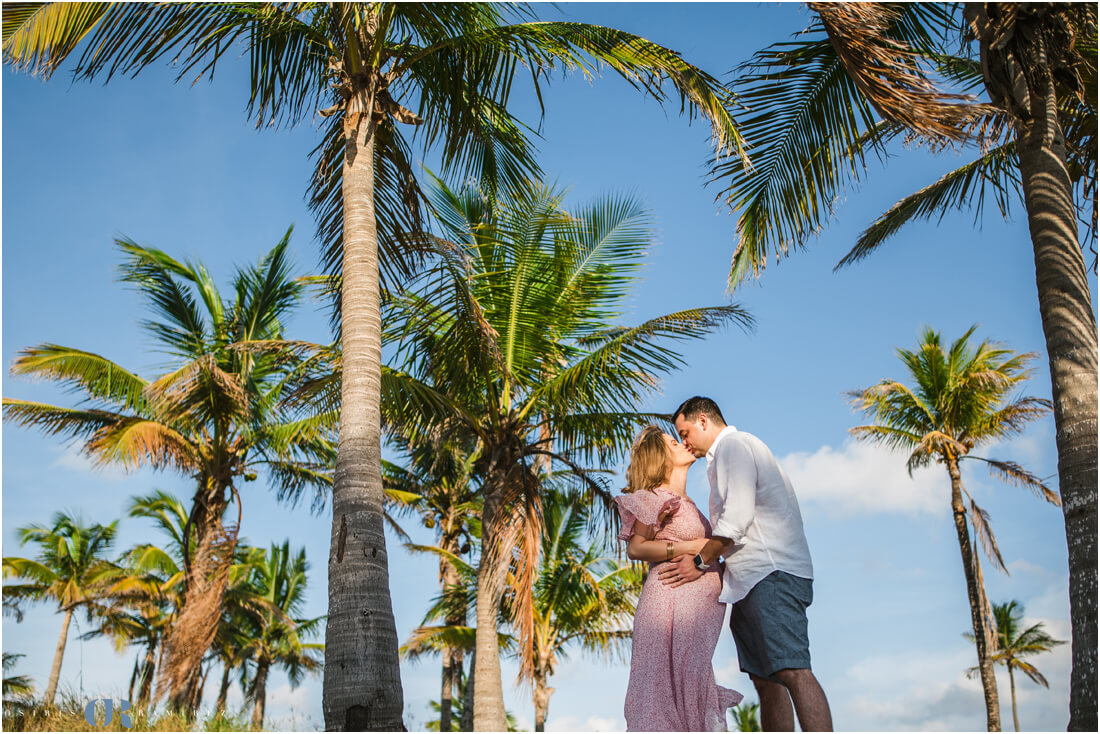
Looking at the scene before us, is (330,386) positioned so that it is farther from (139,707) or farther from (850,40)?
(850,40)

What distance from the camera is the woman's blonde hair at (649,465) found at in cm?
444

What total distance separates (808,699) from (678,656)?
76 cm

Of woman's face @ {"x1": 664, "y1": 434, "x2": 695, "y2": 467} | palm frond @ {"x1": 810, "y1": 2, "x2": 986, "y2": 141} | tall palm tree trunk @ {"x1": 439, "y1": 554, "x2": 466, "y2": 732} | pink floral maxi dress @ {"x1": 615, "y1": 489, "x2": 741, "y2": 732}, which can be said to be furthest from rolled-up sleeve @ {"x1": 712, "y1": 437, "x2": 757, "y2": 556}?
tall palm tree trunk @ {"x1": 439, "y1": 554, "x2": 466, "y2": 732}

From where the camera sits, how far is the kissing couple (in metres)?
3.65

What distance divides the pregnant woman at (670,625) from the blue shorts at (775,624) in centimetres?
29

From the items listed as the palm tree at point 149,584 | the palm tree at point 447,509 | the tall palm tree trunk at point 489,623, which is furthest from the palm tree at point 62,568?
the tall palm tree trunk at point 489,623

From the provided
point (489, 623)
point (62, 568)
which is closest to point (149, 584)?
point (62, 568)

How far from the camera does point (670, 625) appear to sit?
4.16m

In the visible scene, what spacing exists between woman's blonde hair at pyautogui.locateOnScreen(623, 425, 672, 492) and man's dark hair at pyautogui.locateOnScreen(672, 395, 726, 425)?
0.20m

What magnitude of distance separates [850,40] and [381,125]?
13.3ft

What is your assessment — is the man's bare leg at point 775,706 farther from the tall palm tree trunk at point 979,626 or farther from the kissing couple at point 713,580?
the tall palm tree trunk at point 979,626

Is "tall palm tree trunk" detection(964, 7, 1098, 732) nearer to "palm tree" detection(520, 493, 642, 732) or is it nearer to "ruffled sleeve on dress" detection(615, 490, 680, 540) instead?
"ruffled sleeve on dress" detection(615, 490, 680, 540)

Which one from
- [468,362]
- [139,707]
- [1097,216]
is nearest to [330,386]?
[468,362]

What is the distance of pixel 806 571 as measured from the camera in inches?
147
